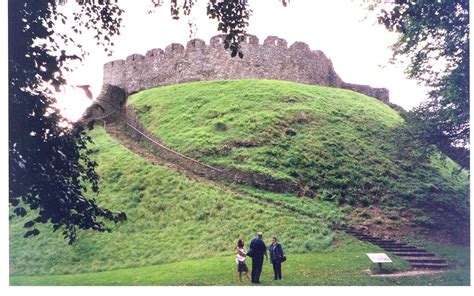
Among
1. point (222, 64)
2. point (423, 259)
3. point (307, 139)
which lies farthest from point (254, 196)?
point (222, 64)

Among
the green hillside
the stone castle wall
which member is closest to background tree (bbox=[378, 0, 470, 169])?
the green hillside

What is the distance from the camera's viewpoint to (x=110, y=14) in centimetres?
866

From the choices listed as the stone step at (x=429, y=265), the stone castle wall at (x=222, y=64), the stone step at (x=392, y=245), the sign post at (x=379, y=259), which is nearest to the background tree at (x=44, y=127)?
the sign post at (x=379, y=259)

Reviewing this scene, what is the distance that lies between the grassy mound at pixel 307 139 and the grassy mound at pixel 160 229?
2.27 metres

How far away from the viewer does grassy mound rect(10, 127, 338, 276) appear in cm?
1245

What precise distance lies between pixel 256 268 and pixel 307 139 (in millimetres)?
12884

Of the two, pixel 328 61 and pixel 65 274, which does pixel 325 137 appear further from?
pixel 65 274

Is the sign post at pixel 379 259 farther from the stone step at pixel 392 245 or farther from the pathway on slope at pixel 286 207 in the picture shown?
the stone step at pixel 392 245

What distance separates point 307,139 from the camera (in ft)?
74.2

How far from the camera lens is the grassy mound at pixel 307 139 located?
1820cm

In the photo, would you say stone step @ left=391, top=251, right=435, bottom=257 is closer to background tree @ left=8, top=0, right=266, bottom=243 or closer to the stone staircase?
the stone staircase

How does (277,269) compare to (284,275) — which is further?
(284,275)

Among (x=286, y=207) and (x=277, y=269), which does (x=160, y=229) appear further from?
(x=277, y=269)

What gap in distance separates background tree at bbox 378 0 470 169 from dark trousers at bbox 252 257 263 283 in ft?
16.8
